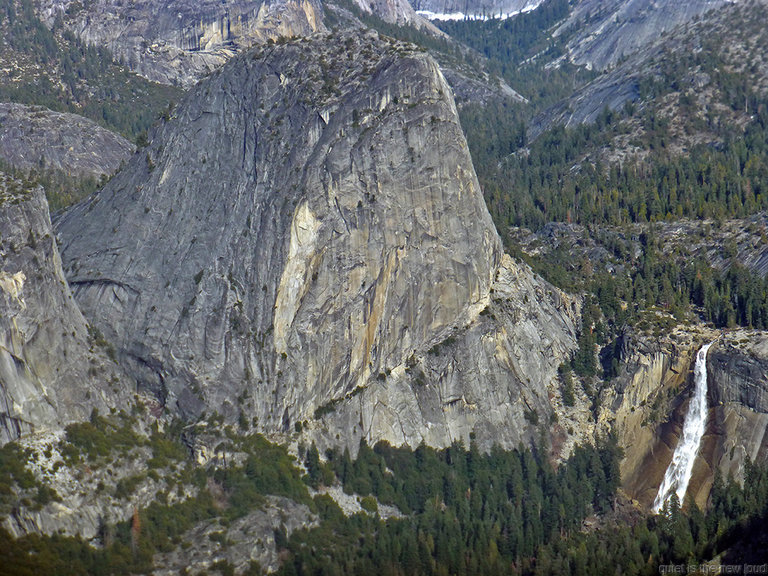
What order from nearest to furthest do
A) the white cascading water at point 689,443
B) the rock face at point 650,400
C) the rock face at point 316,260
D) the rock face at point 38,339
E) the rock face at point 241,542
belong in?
the rock face at point 241,542 → the rock face at point 38,339 → the rock face at point 316,260 → the white cascading water at point 689,443 → the rock face at point 650,400

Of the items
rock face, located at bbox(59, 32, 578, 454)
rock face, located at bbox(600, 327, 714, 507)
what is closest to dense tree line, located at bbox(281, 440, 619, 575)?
rock face, located at bbox(600, 327, 714, 507)

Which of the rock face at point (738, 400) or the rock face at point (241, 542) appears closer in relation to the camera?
the rock face at point (241, 542)

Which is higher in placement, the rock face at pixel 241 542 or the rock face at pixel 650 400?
the rock face at pixel 650 400

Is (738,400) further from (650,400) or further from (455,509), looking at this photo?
(455,509)

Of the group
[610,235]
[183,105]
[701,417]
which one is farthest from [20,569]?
[610,235]

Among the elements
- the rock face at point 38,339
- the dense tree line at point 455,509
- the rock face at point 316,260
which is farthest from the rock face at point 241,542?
the rock face at point 38,339

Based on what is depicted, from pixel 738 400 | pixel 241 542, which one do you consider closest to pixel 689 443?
pixel 738 400

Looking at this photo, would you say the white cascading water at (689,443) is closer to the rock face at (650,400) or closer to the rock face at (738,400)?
the rock face at (650,400)

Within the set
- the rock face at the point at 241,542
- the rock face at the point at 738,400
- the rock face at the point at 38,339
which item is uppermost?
the rock face at the point at 38,339
